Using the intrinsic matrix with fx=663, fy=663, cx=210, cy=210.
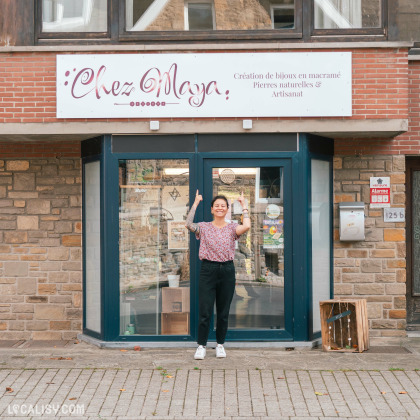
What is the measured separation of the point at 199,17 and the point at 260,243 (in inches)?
113

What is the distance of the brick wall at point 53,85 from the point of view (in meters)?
7.91

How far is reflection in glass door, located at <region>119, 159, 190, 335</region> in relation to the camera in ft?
26.7

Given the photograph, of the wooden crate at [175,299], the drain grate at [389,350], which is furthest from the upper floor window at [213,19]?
the drain grate at [389,350]

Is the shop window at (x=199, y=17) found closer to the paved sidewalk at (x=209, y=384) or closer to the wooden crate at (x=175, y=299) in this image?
the wooden crate at (x=175, y=299)

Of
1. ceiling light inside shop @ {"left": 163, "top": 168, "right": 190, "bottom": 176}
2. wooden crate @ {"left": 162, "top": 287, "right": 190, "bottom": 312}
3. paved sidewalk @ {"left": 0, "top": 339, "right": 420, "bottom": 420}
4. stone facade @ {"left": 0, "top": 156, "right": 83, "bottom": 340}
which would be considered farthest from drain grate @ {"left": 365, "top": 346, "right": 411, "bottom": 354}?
stone facade @ {"left": 0, "top": 156, "right": 83, "bottom": 340}

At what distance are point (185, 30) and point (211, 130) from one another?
1296 millimetres

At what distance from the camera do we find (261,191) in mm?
8133

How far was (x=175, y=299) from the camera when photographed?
8188 mm

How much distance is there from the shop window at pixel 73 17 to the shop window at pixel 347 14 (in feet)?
8.63

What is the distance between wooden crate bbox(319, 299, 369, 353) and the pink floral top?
1.40 metres

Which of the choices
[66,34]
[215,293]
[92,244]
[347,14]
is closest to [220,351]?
[215,293]

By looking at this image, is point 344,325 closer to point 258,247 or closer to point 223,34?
point 258,247

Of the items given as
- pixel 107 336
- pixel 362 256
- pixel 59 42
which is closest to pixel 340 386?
pixel 362 256

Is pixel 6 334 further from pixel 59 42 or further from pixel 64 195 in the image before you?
pixel 59 42
